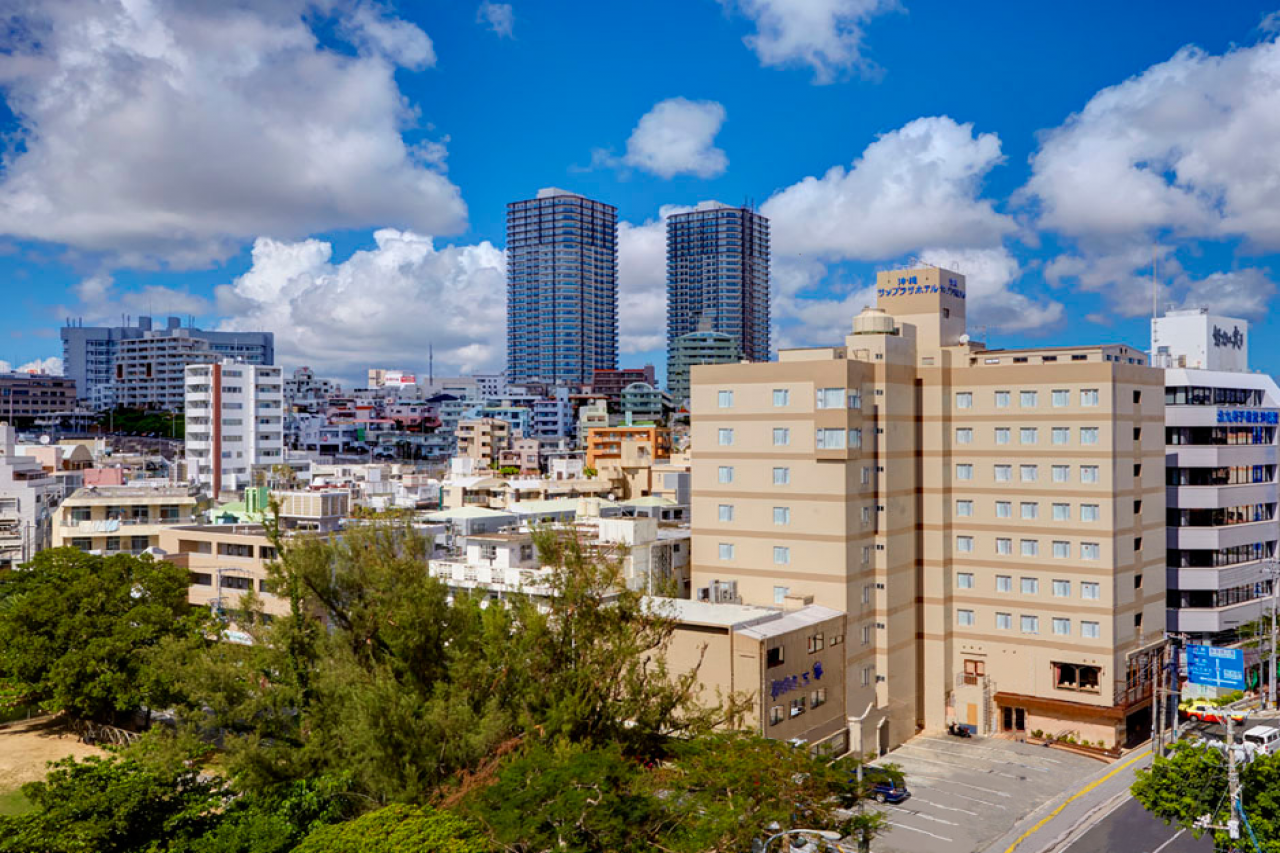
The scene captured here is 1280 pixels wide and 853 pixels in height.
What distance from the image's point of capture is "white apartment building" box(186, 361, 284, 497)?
113 metres

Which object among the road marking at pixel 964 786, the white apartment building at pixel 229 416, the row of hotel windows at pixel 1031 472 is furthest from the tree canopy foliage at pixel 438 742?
the white apartment building at pixel 229 416

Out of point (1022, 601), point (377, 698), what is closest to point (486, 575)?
point (377, 698)

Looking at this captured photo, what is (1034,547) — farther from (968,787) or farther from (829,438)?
(968,787)

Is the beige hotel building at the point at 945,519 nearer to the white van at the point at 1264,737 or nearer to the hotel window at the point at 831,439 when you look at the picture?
the hotel window at the point at 831,439

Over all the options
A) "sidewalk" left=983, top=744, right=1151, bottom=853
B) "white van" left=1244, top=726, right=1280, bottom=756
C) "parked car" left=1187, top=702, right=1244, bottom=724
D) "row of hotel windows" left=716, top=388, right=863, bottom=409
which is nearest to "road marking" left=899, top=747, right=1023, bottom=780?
"sidewalk" left=983, top=744, right=1151, bottom=853

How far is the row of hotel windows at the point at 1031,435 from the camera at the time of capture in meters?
59.8

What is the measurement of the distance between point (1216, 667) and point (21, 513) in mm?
86528

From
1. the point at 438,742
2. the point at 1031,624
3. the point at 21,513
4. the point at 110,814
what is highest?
the point at 21,513

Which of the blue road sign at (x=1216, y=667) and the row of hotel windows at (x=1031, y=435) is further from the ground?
the row of hotel windows at (x=1031, y=435)

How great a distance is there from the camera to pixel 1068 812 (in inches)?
1933

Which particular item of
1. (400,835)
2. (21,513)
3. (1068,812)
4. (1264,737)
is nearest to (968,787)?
(1068,812)

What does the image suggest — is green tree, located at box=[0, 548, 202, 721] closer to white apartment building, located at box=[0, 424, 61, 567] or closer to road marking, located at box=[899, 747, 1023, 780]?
white apartment building, located at box=[0, 424, 61, 567]

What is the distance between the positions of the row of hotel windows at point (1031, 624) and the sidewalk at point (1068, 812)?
7.38 metres

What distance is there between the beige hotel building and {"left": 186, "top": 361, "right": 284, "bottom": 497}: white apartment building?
70.7 metres
